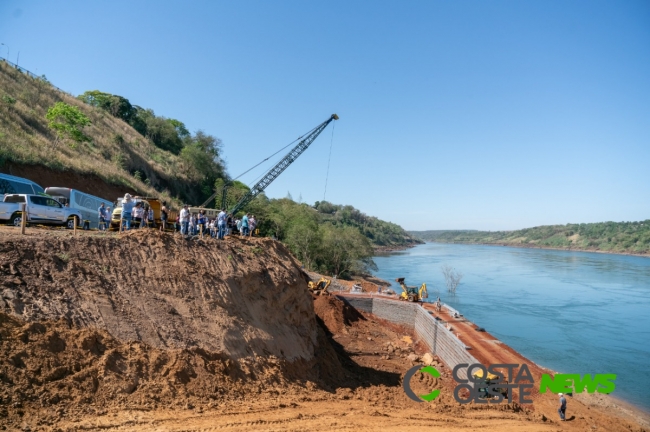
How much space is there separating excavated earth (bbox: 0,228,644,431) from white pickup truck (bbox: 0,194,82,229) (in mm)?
3755

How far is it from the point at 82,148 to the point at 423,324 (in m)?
35.3

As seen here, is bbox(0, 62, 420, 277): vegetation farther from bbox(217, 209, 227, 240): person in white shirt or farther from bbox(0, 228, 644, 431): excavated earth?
bbox(0, 228, 644, 431): excavated earth

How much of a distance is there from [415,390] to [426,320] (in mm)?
9207

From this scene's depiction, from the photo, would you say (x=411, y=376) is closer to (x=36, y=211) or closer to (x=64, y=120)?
(x=36, y=211)

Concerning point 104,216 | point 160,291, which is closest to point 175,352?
point 160,291

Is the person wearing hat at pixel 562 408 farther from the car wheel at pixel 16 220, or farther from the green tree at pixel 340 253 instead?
the green tree at pixel 340 253

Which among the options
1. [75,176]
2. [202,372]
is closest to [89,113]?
[75,176]

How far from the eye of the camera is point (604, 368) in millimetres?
25344

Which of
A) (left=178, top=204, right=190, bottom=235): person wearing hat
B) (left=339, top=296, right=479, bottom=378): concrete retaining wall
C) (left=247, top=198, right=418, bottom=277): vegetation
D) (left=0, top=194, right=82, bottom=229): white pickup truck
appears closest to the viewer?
(left=0, top=194, right=82, bottom=229): white pickup truck

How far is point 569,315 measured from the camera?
126 feet

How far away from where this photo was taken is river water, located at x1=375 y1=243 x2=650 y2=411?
25.8m

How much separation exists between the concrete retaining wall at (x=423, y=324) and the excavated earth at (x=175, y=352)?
11.3 ft

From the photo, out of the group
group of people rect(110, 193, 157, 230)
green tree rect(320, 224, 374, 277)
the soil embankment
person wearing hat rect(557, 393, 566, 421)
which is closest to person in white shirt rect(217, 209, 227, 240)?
group of people rect(110, 193, 157, 230)

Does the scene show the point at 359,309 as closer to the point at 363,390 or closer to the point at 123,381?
the point at 363,390
